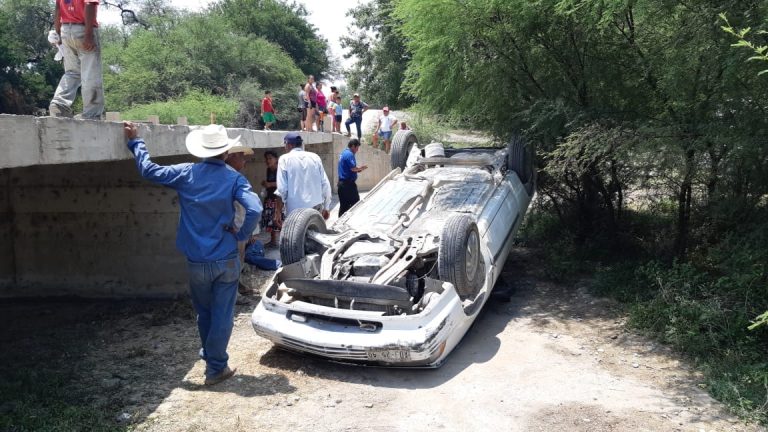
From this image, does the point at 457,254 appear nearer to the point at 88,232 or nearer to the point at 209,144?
→ the point at 209,144

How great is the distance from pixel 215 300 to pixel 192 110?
68.5 ft

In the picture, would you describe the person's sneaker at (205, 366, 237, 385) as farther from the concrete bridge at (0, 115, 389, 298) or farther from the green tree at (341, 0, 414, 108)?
the green tree at (341, 0, 414, 108)

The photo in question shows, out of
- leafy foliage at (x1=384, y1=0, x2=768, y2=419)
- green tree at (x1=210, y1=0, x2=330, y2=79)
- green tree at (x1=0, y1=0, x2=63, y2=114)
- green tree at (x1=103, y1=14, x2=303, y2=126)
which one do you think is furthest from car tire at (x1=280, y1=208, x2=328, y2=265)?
green tree at (x1=210, y1=0, x2=330, y2=79)

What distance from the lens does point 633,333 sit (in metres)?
6.78

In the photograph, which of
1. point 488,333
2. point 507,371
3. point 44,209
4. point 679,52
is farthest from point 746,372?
point 44,209

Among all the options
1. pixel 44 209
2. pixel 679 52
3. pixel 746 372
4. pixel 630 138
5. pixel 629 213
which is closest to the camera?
pixel 746 372

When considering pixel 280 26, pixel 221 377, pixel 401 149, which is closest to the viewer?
pixel 221 377

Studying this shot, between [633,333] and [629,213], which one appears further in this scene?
[629,213]

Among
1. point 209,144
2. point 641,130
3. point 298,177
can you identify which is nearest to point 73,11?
point 209,144

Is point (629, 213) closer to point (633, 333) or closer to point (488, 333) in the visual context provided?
point (633, 333)

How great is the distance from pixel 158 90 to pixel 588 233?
76.8ft

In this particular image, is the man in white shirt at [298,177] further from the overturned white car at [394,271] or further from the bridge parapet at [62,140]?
the bridge parapet at [62,140]

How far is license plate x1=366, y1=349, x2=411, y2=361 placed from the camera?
17.6ft

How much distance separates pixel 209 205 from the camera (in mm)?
4961
